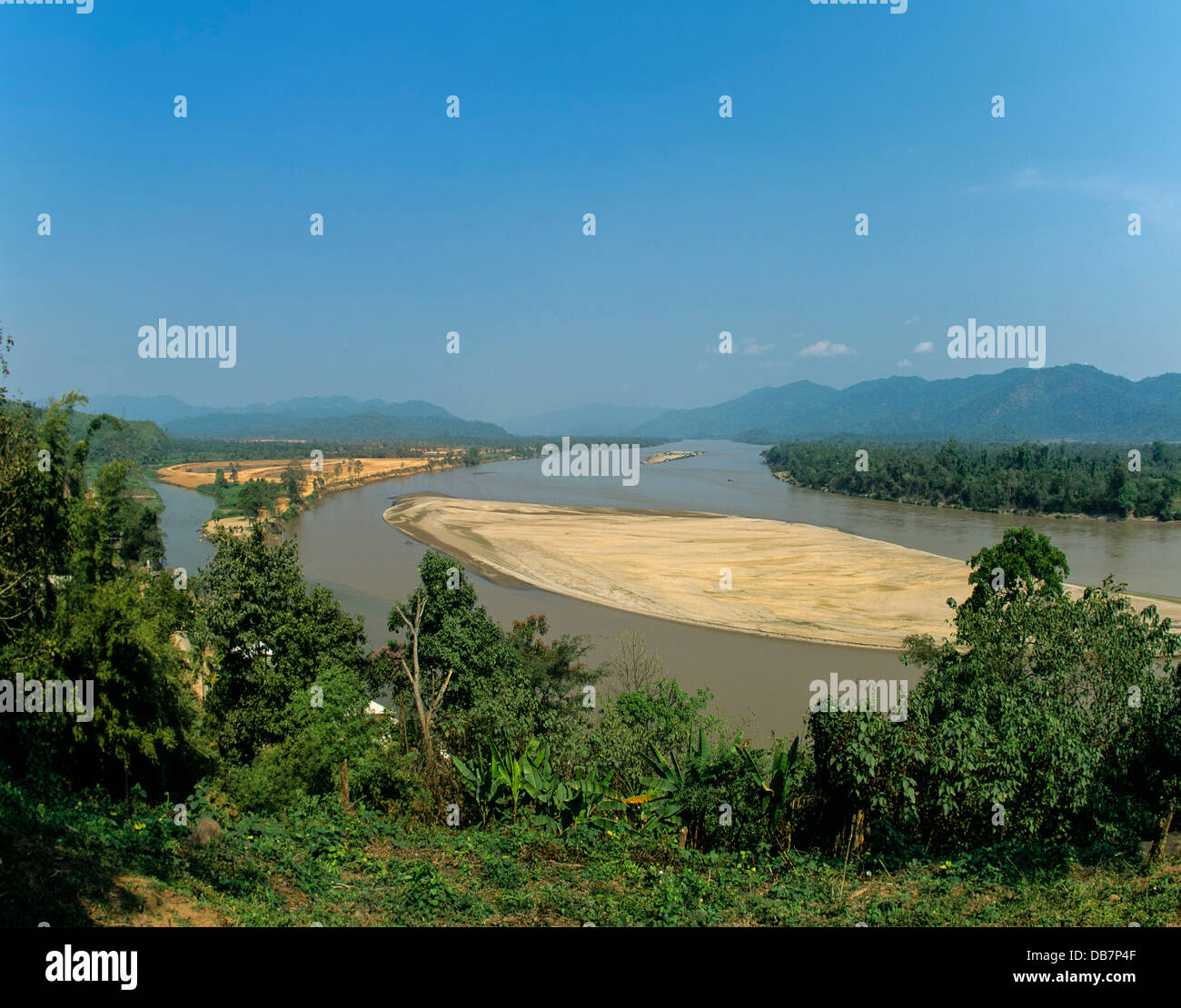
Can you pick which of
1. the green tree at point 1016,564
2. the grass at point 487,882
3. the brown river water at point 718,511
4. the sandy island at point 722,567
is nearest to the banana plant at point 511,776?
the grass at point 487,882

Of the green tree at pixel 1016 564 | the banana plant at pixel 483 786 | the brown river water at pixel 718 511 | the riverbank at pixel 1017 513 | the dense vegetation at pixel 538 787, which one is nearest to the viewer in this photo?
the dense vegetation at pixel 538 787

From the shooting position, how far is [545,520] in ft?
185

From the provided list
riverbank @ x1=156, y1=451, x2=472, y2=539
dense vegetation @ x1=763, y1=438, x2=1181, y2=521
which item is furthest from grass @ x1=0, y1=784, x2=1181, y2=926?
riverbank @ x1=156, y1=451, x2=472, y2=539

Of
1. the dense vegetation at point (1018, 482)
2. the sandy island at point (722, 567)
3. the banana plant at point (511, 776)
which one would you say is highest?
the dense vegetation at point (1018, 482)

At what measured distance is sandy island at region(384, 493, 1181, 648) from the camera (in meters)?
29.1

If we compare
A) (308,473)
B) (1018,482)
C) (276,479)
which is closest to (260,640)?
(1018,482)

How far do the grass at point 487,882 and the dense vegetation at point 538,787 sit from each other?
0.03 m

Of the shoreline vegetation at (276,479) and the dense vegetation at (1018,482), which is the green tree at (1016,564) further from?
the dense vegetation at (1018,482)

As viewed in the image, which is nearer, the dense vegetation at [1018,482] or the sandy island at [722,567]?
the sandy island at [722,567]

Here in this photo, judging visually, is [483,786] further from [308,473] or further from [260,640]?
[308,473]

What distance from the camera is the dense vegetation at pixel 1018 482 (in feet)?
204

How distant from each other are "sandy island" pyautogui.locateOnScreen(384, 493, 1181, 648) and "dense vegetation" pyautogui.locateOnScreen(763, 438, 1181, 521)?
821 inches

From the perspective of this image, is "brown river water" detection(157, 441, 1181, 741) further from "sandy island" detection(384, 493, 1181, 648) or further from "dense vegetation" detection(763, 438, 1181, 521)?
"dense vegetation" detection(763, 438, 1181, 521)

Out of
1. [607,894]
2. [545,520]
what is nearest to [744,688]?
[607,894]
